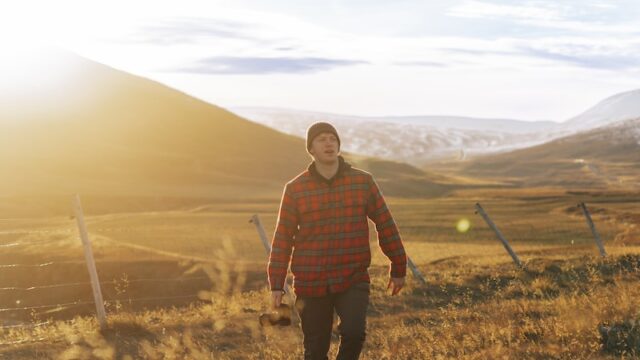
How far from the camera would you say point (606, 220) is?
145 feet

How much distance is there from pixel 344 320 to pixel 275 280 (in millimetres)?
628

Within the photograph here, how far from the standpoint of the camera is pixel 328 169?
5184 millimetres

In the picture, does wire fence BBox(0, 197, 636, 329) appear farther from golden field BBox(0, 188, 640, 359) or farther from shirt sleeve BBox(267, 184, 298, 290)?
shirt sleeve BBox(267, 184, 298, 290)

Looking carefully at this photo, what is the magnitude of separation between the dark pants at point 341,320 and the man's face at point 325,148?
3.42 ft

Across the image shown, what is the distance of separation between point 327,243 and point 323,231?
0.33 feet

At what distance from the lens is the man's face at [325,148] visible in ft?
16.6

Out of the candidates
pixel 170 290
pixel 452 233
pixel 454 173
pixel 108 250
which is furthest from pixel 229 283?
pixel 454 173

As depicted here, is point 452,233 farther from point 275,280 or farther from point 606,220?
point 275,280

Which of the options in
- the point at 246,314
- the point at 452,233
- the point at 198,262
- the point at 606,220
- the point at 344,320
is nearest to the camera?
the point at 344,320

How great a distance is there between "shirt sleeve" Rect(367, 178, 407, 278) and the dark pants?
0.31 metres

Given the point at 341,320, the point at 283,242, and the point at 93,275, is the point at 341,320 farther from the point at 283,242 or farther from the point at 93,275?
the point at 93,275

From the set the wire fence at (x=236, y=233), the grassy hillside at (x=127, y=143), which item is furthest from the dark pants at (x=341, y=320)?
the grassy hillside at (x=127, y=143)

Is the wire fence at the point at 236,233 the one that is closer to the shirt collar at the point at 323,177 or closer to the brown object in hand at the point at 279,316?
the brown object in hand at the point at 279,316

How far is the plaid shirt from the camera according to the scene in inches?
201
